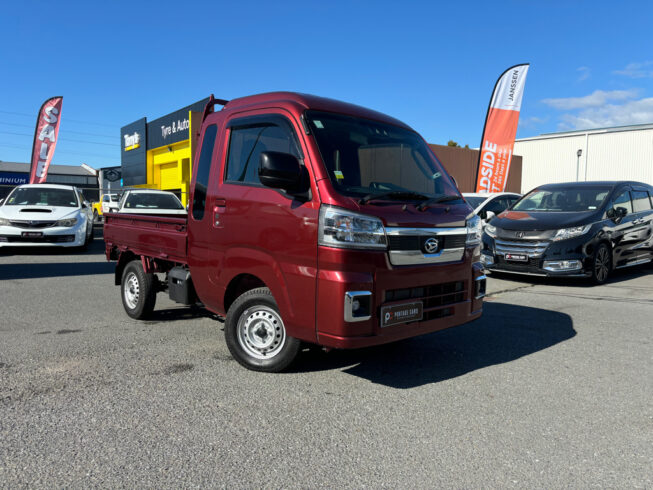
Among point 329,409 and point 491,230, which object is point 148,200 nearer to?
point 491,230

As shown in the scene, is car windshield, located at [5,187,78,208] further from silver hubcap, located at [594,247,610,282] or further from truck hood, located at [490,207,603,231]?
silver hubcap, located at [594,247,610,282]

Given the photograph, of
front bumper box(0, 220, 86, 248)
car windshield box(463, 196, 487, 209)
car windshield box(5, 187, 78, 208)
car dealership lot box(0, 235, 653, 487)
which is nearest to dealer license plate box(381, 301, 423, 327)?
car dealership lot box(0, 235, 653, 487)

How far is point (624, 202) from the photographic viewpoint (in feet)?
31.2

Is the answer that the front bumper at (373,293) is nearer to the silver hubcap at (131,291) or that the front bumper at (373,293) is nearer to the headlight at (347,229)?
the headlight at (347,229)

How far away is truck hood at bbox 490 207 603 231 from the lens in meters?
8.55

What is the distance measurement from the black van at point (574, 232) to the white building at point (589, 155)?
Result: 31.0 metres

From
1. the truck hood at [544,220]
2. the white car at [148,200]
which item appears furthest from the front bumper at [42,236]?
the truck hood at [544,220]

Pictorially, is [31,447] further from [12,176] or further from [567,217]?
[12,176]

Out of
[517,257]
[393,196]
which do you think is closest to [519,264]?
[517,257]

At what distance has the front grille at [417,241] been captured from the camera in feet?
11.7

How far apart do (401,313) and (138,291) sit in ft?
11.5

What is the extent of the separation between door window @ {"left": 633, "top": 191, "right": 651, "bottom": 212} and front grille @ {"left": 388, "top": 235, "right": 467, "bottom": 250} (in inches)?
297

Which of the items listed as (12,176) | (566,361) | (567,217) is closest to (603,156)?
(567,217)

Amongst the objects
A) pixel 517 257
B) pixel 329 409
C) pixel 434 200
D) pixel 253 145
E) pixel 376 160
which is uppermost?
pixel 253 145
